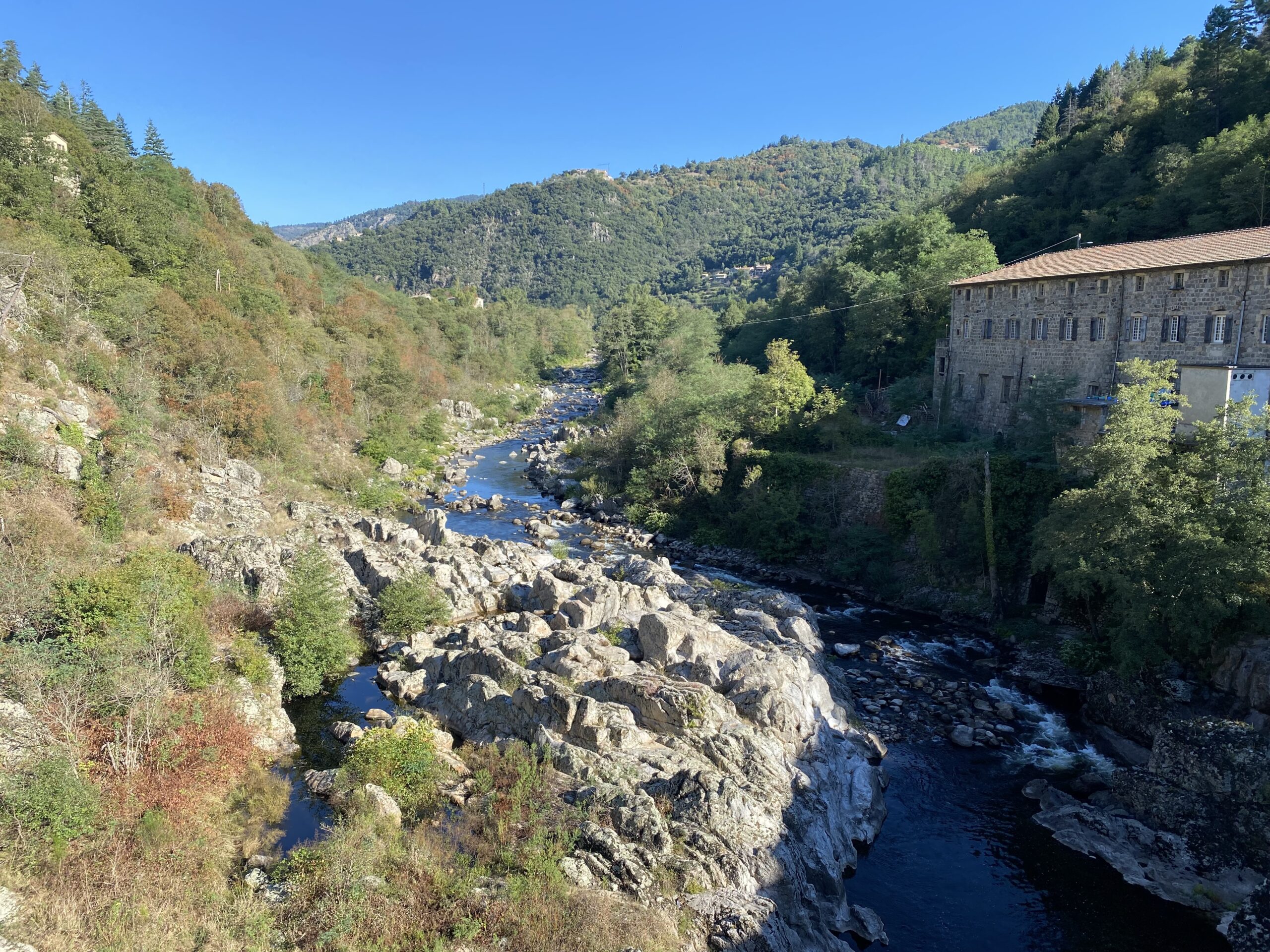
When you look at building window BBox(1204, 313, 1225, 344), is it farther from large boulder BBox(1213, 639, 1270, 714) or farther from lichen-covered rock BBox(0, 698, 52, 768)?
lichen-covered rock BBox(0, 698, 52, 768)

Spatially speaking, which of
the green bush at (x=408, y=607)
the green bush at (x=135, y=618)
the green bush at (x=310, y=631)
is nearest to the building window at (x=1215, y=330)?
the green bush at (x=408, y=607)

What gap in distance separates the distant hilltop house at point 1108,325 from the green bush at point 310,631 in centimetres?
2712

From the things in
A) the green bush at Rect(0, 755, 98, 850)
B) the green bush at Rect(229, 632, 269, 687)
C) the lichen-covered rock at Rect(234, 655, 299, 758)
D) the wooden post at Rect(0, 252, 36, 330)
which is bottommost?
the lichen-covered rock at Rect(234, 655, 299, 758)

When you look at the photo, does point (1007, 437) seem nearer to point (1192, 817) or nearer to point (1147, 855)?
point (1192, 817)

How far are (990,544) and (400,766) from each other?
74.7ft

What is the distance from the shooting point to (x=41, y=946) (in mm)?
10156

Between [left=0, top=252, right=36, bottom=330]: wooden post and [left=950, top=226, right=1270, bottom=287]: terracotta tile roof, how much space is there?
4125 cm

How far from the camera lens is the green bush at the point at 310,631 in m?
20.7

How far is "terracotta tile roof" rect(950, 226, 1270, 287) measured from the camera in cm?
2769

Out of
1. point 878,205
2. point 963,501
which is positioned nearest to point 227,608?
point 963,501

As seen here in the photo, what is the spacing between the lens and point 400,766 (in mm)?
16062

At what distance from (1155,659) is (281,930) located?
69.1 feet

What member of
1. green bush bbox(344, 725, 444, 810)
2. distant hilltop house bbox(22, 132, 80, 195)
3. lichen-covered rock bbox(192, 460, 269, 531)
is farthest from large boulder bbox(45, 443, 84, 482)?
distant hilltop house bbox(22, 132, 80, 195)

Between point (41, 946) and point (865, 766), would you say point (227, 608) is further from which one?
point (865, 766)
